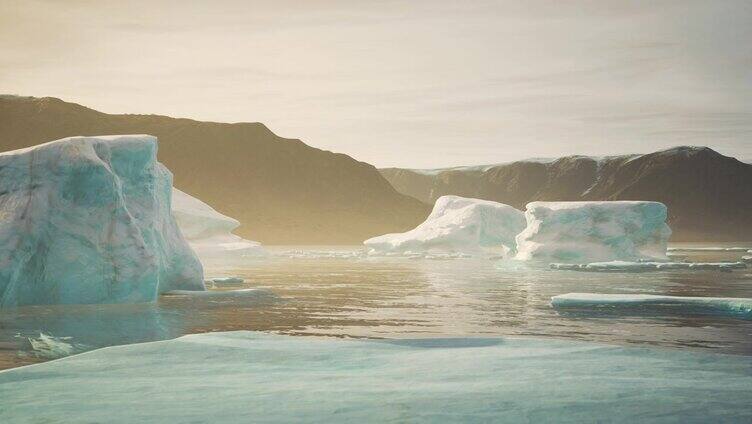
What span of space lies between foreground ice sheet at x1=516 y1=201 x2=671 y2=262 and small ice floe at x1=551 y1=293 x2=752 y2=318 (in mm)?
24227

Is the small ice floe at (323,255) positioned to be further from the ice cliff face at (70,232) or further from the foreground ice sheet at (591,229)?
the ice cliff face at (70,232)

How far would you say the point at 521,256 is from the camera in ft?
145

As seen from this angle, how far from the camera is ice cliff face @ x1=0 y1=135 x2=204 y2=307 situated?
1772 cm

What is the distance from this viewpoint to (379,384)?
803 cm

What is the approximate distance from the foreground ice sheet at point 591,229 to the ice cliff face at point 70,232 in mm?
26987

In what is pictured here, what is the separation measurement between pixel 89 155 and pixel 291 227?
159944 millimetres

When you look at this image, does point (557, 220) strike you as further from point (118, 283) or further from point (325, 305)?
point (118, 283)

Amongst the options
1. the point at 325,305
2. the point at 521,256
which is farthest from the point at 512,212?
the point at 325,305

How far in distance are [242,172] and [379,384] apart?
185m

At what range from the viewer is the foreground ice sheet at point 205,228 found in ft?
185

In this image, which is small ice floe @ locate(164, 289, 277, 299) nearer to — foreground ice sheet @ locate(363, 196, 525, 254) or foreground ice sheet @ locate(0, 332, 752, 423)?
foreground ice sheet @ locate(0, 332, 752, 423)

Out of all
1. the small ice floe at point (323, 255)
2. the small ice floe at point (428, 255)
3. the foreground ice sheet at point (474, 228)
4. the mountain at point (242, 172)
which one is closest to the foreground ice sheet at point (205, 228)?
the small ice floe at point (323, 255)

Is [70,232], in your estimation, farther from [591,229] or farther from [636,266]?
[591,229]

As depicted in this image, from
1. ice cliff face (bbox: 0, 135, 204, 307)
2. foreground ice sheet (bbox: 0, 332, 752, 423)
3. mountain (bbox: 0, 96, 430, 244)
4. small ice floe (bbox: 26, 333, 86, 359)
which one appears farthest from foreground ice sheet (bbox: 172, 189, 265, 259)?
mountain (bbox: 0, 96, 430, 244)
